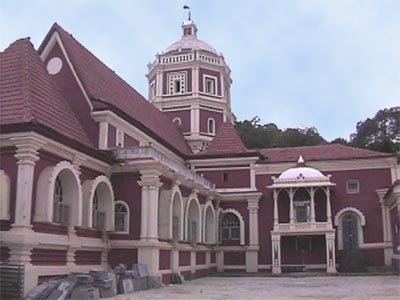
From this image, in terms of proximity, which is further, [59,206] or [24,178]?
[59,206]

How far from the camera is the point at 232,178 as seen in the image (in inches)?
1157

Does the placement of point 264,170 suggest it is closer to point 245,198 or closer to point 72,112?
point 245,198

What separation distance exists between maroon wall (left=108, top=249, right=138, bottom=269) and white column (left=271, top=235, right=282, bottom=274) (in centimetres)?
1093

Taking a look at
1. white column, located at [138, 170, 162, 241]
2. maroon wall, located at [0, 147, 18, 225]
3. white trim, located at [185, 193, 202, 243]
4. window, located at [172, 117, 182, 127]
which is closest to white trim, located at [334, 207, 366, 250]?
white trim, located at [185, 193, 202, 243]

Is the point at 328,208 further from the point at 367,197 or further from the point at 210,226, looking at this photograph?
the point at 210,226

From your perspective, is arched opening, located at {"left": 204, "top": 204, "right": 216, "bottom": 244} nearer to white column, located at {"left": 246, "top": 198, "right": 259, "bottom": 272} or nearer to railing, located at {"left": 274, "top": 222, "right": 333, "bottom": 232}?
white column, located at {"left": 246, "top": 198, "right": 259, "bottom": 272}

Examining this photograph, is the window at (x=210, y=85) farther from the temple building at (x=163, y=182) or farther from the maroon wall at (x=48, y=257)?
the maroon wall at (x=48, y=257)

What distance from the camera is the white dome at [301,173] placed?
28156 millimetres

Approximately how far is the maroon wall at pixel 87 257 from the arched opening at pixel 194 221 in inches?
259

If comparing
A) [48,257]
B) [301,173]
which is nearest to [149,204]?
[48,257]

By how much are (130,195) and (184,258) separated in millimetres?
4821

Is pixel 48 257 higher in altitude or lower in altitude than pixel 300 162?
lower

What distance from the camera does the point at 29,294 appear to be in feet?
43.4

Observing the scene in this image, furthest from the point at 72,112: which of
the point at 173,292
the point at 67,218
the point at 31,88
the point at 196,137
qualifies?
the point at 196,137
